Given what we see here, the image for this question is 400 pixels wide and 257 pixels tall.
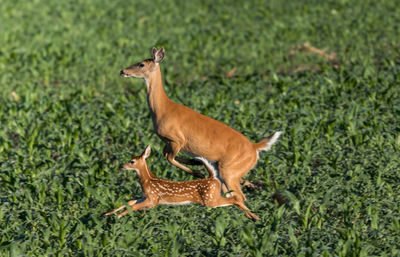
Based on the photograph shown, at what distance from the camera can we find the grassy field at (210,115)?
6949mm

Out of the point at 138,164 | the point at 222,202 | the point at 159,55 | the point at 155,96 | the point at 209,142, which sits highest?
the point at 159,55

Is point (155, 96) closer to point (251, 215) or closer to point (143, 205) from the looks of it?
point (143, 205)

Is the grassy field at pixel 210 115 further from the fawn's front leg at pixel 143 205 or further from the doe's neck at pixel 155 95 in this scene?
the doe's neck at pixel 155 95

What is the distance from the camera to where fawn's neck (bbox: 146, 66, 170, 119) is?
24.1 feet

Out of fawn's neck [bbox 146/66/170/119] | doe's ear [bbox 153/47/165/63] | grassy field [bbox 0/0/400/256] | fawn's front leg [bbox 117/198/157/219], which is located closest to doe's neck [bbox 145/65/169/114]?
fawn's neck [bbox 146/66/170/119]

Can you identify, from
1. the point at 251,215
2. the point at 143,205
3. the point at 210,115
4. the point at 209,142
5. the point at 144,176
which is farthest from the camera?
the point at 210,115

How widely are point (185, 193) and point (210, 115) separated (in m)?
3.76

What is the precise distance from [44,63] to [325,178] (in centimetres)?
889

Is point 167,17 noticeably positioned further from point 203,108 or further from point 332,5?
point 203,108

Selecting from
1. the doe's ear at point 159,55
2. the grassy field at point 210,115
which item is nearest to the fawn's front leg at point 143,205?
the grassy field at point 210,115

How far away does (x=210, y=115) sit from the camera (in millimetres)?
10914

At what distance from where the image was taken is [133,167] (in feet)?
24.7

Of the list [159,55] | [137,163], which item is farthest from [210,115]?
[159,55]

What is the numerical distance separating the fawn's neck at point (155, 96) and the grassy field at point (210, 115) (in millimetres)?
1216
